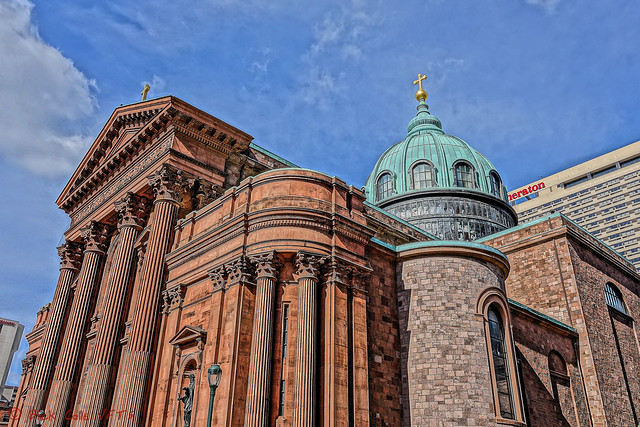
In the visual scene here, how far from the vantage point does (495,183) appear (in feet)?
128

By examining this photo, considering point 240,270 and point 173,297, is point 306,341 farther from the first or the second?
point 173,297

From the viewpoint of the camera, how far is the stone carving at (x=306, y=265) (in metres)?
16.6

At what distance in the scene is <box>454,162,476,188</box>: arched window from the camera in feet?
123

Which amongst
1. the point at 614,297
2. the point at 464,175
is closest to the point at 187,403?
the point at 614,297

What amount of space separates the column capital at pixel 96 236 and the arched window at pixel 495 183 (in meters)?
26.0

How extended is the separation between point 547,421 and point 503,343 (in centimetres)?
678

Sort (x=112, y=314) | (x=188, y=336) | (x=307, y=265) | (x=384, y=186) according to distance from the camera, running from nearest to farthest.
A: (x=307, y=265) → (x=188, y=336) → (x=112, y=314) → (x=384, y=186)

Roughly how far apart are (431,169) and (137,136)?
20.7 meters

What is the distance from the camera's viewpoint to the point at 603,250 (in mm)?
31422

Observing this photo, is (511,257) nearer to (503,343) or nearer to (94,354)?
(503,343)

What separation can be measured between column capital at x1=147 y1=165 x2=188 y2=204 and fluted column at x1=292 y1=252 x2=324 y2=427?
27.6 feet

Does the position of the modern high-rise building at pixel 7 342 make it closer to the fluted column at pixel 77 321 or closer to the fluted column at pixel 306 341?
the fluted column at pixel 77 321

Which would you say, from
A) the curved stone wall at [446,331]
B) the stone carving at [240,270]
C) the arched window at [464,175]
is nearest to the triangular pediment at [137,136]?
the stone carving at [240,270]

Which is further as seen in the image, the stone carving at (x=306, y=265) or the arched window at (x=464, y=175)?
the arched window at (x=464, y=175)
